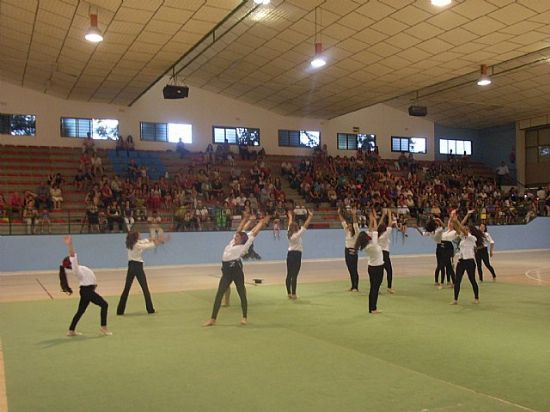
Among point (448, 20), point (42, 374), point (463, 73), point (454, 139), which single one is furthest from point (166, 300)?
point (454, 139)

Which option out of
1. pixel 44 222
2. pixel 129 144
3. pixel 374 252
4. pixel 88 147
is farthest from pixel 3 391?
pixel 129 144

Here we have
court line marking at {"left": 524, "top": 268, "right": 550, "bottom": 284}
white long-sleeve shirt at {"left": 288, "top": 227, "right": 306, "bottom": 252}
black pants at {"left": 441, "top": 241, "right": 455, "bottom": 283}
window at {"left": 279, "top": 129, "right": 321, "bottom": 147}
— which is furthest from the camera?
window at {"left": 279, "top": 129, "right": 321, "bottom": 147}

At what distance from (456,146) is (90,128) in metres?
23.6

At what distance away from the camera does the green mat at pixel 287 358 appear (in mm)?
5435

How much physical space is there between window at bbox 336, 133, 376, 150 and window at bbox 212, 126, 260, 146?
5312 mm

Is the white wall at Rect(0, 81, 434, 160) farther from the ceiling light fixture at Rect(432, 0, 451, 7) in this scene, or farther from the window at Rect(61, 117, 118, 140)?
the ceiling light fixture at Rect(432, 0, 451, 7)

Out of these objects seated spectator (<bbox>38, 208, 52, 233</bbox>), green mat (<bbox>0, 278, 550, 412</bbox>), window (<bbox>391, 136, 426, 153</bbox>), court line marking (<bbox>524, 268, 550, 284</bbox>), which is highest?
window (<bbox>391, 136, 426, 153</bbox>)

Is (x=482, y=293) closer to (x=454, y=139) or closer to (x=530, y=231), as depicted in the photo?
(x=530, y=231)

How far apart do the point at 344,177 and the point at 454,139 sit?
1252cm

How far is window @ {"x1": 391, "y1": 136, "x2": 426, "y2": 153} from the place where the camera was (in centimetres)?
3503

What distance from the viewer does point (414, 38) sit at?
62.1 feet

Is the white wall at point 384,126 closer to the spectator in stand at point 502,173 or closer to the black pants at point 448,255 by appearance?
the spectator in stand at point 502,173

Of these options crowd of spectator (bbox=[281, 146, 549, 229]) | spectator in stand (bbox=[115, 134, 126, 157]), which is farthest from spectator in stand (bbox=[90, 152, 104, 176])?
crowd of spectator (bbox=[281, 146, 549, 229])

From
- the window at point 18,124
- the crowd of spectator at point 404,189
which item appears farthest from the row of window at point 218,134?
the crowd of spectator at point 404,189
